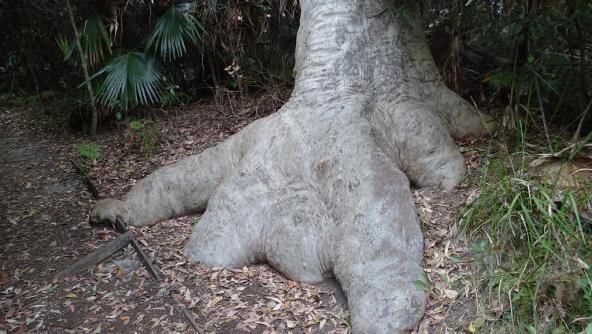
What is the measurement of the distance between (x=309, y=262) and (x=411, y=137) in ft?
4.43

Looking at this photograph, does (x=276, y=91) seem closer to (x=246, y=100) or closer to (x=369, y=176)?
(x=246, y=100)

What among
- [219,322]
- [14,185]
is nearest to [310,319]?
[219,322]

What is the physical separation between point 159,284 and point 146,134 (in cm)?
291

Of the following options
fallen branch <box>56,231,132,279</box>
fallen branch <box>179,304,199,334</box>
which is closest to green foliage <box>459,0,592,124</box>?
fallen branch <box>179,304,199,334</box>

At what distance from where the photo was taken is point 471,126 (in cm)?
446

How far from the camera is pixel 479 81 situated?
511 cm

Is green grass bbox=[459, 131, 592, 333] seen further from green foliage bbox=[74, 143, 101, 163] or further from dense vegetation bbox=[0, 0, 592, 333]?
green foliage bbox=[74, 143, 101, 163]

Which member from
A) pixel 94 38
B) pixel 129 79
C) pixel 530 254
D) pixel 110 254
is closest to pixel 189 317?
pixel 110 254

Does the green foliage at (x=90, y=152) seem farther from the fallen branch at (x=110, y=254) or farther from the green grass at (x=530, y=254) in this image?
the green grass at (x=530, y=254)

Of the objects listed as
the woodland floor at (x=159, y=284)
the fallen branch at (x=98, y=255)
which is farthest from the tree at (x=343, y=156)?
the fallen branch at (x=98, y=255)

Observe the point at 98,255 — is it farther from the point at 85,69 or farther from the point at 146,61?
the point at 146,61

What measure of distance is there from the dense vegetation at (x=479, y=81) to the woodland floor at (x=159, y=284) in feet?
0.76

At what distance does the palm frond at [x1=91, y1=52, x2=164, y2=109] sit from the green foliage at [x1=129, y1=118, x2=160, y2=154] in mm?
285

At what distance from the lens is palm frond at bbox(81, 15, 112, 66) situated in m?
6.66
